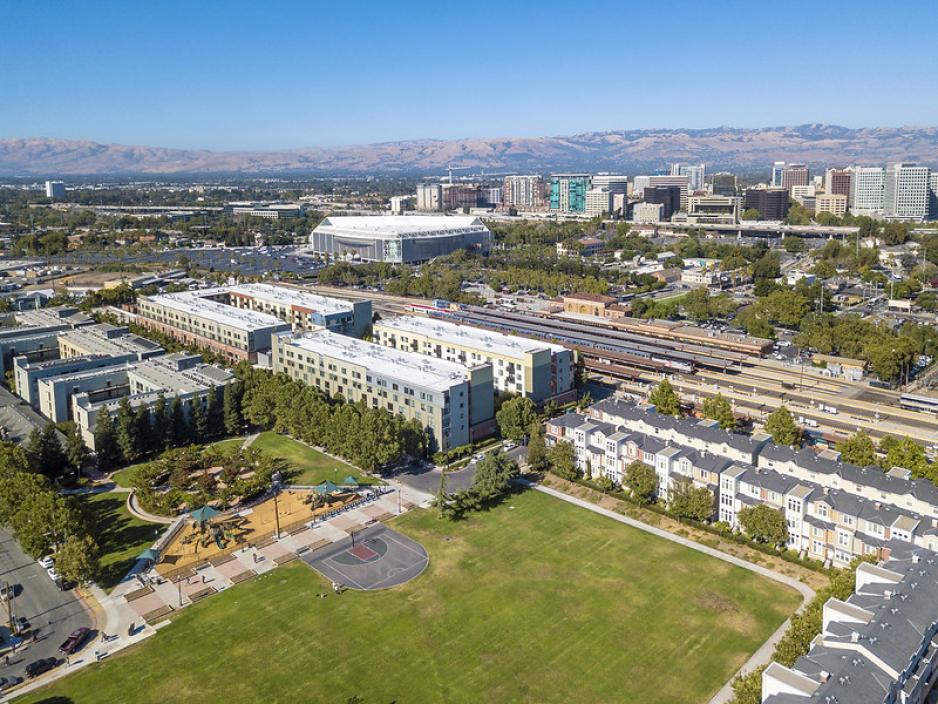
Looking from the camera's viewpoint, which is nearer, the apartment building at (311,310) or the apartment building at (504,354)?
the apartment building at (504,354)

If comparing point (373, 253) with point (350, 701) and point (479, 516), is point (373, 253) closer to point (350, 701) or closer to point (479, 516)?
point (479, 516)

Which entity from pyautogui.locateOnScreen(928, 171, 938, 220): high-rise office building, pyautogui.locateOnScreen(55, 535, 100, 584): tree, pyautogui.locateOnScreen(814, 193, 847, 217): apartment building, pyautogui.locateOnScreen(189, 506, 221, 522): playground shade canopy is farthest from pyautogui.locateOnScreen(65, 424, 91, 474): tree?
pyautogui.locateOnScreen(928, 171, 938, 220): high-rise office building

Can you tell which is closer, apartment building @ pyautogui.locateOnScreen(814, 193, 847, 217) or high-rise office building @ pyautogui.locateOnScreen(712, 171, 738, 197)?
apartment building @ pyautogui.locateOnScreen(814, 193, 847, 217)

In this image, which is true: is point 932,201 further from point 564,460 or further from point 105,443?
point 105,443

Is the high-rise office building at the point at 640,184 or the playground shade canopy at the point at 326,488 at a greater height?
the high-rise office building at the point at 640,184

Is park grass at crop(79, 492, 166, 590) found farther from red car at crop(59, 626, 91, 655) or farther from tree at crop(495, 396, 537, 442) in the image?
tree at crop(495, 396, 537, 442)

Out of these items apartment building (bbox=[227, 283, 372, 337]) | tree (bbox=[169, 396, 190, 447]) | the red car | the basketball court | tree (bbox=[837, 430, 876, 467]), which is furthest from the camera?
apartment building (bbox=[227, 283, 372, 337])

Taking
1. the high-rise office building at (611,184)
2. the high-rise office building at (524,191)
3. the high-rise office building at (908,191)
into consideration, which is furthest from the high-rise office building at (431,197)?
the high-rise office building at (908,191)

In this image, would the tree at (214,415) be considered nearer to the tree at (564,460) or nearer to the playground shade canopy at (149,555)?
the playground shade canopy at (149,555)
